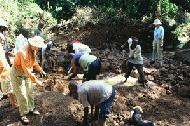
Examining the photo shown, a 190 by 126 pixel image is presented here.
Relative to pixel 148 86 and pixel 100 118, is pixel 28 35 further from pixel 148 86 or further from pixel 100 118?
pixel 100 118

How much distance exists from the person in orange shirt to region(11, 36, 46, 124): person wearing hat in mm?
612

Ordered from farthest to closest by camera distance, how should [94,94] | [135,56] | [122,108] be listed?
[135,56]
[122,108]
[94,94]

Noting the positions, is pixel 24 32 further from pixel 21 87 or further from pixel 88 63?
pixel 21 87

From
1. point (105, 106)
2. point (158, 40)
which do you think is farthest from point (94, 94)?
point (158, 40)

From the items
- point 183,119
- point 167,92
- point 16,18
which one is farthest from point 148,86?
point 16,18

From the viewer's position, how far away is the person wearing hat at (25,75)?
25.5ft

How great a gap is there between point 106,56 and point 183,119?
532 cm

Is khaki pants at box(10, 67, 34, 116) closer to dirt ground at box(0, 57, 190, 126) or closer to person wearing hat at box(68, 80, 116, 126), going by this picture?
dirt ground at box(0, 57, 190, 126)

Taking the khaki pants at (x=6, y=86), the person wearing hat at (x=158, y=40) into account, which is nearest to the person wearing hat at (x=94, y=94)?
the khaki pants at (x=6, y=86)

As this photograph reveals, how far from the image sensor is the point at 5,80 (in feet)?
29.1

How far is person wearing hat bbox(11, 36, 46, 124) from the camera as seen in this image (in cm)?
777

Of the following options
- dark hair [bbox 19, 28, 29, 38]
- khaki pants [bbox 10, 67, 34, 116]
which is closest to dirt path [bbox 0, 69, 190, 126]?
khaki pants [bbox 10, 67, 34, 116]

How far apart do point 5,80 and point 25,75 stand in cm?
96

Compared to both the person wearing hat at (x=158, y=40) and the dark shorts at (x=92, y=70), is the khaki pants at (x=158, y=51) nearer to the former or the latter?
the person wearing hat at (x=158, y=40)
